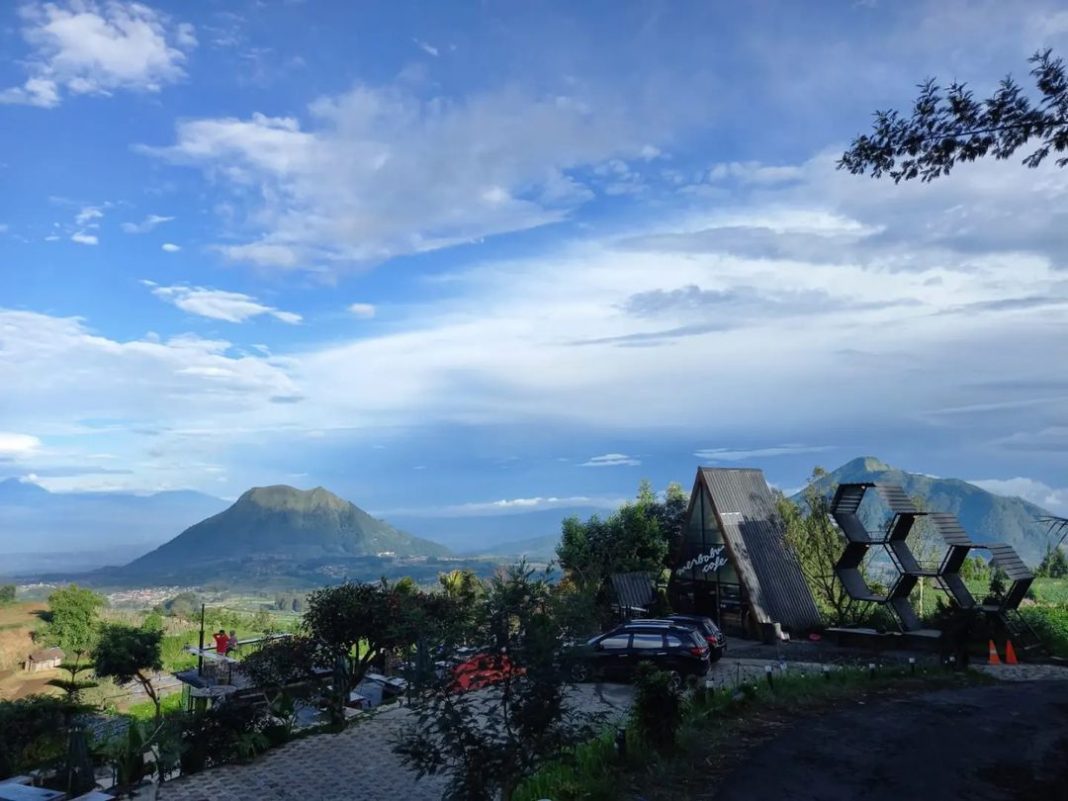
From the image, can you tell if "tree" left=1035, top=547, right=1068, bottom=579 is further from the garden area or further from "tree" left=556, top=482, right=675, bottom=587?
"tree" left=556, top=482, right=675, bottom=587

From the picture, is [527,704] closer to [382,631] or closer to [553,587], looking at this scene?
[553,587]

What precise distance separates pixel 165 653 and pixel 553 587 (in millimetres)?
49764

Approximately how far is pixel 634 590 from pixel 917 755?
63.8 feet

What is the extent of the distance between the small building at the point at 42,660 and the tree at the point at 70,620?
2.20 feet

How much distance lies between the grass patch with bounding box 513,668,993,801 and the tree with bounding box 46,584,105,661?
5184 centimetres

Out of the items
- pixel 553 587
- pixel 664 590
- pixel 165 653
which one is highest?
pixel 553 587

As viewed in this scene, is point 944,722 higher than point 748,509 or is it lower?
lower

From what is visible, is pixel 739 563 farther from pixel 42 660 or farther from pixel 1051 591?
pixel 42 660

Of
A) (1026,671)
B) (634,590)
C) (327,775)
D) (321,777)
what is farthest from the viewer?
(634,590)

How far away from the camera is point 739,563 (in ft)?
96.1

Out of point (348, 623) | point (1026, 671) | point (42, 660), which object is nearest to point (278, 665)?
point (348, 623)

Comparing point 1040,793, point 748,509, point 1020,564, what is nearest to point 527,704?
point 1040,793

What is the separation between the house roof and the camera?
53875 millimetres

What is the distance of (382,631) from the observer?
68.3 feet
